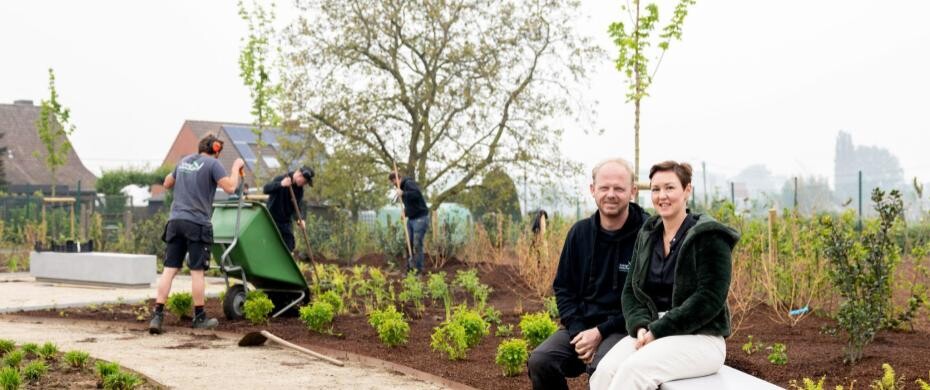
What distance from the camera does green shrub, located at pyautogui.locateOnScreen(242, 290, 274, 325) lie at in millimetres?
8711

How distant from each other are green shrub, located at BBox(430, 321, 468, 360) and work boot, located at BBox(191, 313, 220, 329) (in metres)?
2.52

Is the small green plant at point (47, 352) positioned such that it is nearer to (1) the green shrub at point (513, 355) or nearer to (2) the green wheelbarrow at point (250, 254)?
(2) the green wheelbarrow at point (250, 254)

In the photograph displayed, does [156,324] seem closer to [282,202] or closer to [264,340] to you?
[264,340]

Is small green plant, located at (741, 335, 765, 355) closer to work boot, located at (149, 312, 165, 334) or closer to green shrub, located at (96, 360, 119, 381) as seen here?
green shrub, located at (96, 360, 119, 381)

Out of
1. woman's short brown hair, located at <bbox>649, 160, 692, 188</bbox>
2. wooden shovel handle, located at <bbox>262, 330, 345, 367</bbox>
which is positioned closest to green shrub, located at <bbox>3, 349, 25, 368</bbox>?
wooden shovel handle, located at <bbox>262, 330, 345, 367</bbox>

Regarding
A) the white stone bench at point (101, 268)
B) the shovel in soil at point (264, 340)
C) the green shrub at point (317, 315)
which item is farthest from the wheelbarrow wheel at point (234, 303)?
the white stone bench at point (101, 268)

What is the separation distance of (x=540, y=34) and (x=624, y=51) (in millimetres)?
11330

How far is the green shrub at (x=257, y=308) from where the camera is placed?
28.6 feet

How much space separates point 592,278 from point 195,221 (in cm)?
493

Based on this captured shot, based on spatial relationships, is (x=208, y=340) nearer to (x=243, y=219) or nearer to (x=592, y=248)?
(x=243, y=219)

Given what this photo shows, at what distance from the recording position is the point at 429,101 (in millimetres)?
20359

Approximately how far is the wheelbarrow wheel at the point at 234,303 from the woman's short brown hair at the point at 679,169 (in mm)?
5839

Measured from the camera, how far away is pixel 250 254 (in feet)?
29.4

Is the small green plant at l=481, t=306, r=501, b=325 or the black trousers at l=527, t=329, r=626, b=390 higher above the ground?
the black trousers at l=527, t=329, r=626, b=390
